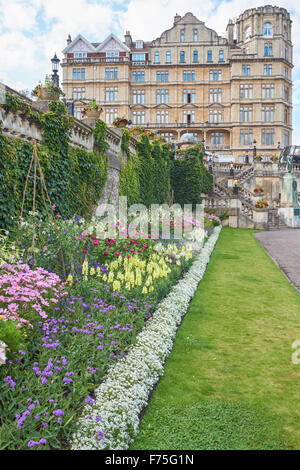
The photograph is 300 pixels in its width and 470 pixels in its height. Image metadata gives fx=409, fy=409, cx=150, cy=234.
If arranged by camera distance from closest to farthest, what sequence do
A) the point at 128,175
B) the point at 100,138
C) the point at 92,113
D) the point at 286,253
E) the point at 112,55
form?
the point at 100,138, the point at 92,113, the point at 286,253, the point at 128,175, the point at 112,55

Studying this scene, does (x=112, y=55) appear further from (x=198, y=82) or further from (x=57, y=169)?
(x=57, y=169)

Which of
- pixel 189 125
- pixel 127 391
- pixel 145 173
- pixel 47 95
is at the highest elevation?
pixel 189 125

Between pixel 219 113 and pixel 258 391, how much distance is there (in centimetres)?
6006

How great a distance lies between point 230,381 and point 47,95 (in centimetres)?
832

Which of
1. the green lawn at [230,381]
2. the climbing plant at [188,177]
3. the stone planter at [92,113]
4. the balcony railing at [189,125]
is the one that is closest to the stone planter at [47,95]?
the stone planter at [92,113]

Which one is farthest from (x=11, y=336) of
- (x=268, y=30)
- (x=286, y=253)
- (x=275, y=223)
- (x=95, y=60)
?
(x=268, y=30)

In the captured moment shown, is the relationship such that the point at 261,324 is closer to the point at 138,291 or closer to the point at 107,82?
the point at 138,291

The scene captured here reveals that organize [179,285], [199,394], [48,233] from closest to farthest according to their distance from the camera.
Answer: [199,394], [48,233], [179,285]

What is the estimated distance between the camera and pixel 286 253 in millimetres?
16266

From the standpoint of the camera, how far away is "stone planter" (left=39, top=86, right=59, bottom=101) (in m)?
10.1

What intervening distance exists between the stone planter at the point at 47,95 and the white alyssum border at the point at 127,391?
6.43 meters

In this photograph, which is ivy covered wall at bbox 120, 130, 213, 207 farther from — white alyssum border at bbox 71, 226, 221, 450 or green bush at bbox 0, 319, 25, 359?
green bush at bbox 0, 319, 25, 359

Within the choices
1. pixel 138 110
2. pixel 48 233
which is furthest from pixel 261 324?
pixel 138 110
